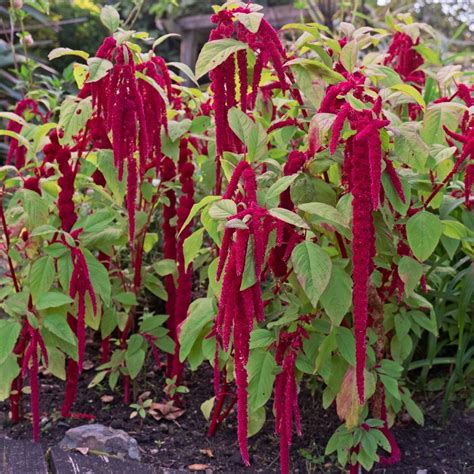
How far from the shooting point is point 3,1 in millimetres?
5215

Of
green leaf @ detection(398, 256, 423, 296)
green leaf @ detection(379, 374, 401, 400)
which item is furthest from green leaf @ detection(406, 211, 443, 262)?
green leaf @ detection(379, 374, 401, 400)

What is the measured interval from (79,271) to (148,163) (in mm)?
449

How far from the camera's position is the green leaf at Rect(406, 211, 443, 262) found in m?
1.50

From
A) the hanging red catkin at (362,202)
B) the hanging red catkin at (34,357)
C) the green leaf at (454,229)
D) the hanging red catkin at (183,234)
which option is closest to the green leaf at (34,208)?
the hanging red catkin at (34,357)

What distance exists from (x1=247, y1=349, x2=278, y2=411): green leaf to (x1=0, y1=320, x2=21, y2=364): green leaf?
0.61m

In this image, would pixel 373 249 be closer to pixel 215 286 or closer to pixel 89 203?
pixel 215 286

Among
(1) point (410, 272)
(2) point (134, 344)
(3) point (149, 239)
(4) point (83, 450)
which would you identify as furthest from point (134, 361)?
(1) point (410, 272)

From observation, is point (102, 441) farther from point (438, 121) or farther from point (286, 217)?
point (438, 121)

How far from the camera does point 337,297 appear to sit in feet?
4.79

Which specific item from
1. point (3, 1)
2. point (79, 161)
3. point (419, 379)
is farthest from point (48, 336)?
point (3, 1)

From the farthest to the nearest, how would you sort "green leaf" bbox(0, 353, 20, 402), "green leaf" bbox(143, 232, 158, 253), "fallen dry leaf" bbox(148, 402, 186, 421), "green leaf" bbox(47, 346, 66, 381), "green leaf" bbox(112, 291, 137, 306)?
1. "green leaf" bbox(143, 232, 158, 253)
2. "fallen dry leaf" bbox(148, 402, 186, 421)
3. "green leaf" bbox(112, 291, 137, 306)
4. "green leaf" bbox(47, 346, 66, 381)
5. "green leaf" bbox(0, 353, 20, 402)

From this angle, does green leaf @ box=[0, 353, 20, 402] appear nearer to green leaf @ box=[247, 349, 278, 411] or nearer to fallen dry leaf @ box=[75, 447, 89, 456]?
fallen dry leaf @ box=[75, 447, 89, 456]

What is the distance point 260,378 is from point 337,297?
0.30 meters

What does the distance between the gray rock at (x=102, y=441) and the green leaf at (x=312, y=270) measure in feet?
2.92
